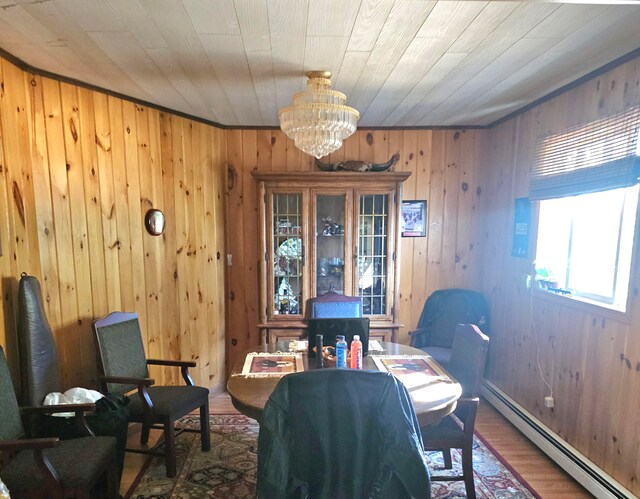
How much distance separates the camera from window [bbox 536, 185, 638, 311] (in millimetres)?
2006

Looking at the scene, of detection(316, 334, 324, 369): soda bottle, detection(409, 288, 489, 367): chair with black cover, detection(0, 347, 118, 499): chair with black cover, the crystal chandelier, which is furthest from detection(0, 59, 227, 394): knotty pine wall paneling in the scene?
detection(409, 288, 489, 367): chair with black cover

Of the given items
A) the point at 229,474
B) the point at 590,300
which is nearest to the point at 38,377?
the point at 229,474

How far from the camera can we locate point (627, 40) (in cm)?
175

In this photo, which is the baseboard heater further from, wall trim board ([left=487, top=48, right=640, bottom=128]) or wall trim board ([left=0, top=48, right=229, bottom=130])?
wall trim board ([left=0, top=48, right=229, bottom=130])

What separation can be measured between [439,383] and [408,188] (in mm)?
2051

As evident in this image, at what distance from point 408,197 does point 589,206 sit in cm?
146

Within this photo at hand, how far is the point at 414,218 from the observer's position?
3.47m

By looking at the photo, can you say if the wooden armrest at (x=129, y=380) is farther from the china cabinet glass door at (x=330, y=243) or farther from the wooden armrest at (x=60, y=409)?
the china cabinet glass door at (x=330, y=243)

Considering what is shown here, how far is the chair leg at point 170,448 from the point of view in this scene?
2.15 meters

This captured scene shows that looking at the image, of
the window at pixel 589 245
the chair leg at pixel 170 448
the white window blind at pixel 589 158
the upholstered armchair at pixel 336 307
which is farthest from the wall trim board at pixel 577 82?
the chair leg at pixel 170 448

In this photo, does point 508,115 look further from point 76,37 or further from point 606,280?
point 76,37

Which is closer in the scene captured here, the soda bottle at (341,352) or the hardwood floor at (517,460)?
the soda bottle at (341,352)

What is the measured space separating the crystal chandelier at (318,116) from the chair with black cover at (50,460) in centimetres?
177

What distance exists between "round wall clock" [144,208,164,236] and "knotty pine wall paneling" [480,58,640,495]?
2.63 m
